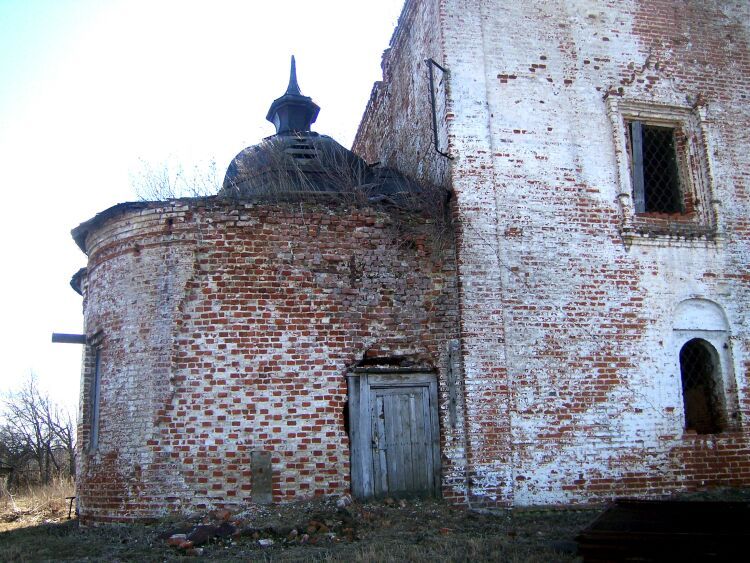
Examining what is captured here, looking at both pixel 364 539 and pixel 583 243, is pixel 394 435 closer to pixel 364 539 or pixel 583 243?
pixel 364 539

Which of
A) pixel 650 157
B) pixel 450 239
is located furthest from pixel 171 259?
pixel 650 157

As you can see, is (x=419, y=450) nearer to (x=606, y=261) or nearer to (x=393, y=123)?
(x=606, y=261)

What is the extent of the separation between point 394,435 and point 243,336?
2151mm

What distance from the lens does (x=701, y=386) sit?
9445 mm

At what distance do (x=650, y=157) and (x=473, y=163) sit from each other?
9.69 feet

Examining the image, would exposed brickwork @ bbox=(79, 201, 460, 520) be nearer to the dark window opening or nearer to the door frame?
the door frame

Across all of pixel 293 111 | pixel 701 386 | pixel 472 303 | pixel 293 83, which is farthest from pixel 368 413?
pixel 293 83

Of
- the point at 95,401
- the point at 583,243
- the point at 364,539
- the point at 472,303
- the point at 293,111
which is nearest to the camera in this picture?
the point at 364,539

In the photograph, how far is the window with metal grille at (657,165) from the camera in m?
9.72

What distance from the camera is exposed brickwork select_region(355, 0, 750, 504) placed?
8.45m

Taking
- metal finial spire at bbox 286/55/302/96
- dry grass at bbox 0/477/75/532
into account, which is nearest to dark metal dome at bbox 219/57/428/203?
metal finial spire at bbox 286/55/302/96

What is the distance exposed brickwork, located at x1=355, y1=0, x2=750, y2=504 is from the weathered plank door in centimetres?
51

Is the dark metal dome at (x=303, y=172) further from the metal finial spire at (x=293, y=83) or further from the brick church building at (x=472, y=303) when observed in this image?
the metal finial spire at (x=293, y=83)

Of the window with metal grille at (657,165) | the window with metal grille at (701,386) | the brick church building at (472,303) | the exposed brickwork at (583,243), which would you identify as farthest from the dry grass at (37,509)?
the window with metal grille at (657,165)
